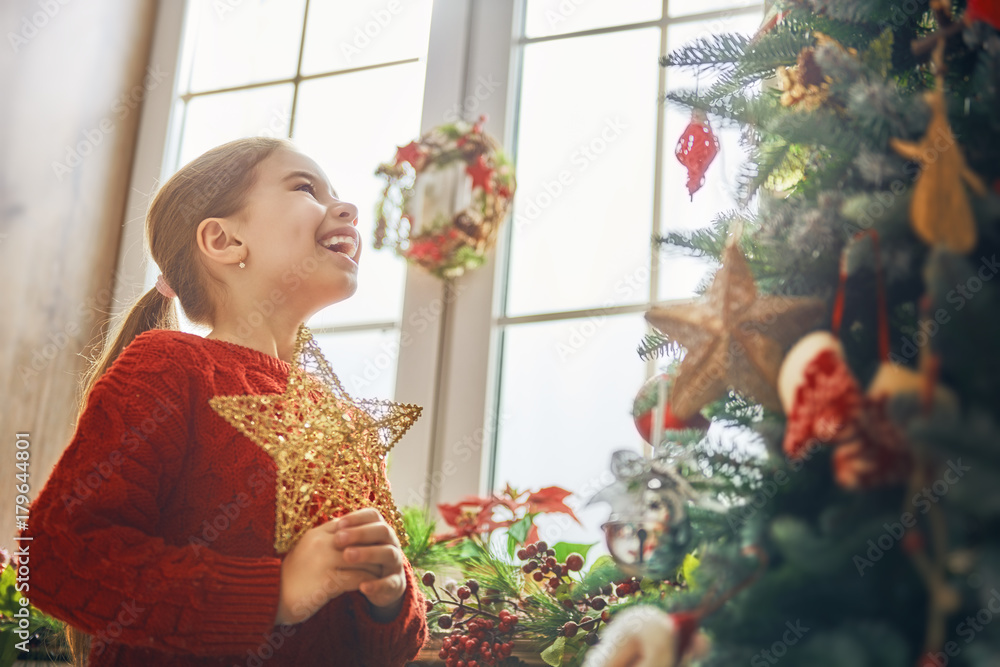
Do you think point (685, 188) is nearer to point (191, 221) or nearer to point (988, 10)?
point (191, 221)

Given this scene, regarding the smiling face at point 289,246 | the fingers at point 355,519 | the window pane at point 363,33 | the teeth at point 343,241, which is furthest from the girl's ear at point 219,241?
the window pane at point 363,33

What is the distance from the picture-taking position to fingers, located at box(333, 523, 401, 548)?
0.89 m

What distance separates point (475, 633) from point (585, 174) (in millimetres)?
873

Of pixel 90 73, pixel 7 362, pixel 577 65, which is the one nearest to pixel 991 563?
pixel 577 65

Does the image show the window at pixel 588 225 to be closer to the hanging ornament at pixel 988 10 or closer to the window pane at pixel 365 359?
the window pane at pixel 365 359

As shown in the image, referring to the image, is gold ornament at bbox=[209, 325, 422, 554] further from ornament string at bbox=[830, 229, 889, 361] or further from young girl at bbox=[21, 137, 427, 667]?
ornament string at bbox=[830, 229, 889, 361]

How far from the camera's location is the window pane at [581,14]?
1708 mm

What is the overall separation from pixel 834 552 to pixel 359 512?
1.70 feet

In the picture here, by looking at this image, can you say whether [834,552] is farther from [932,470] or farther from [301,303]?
[301,303]

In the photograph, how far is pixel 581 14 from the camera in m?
1.76

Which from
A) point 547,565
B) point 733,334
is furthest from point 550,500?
point 733,334

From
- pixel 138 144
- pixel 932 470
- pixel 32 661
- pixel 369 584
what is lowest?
pixel 32 661

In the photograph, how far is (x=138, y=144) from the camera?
2.02m

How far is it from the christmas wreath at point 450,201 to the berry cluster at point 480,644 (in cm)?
67
